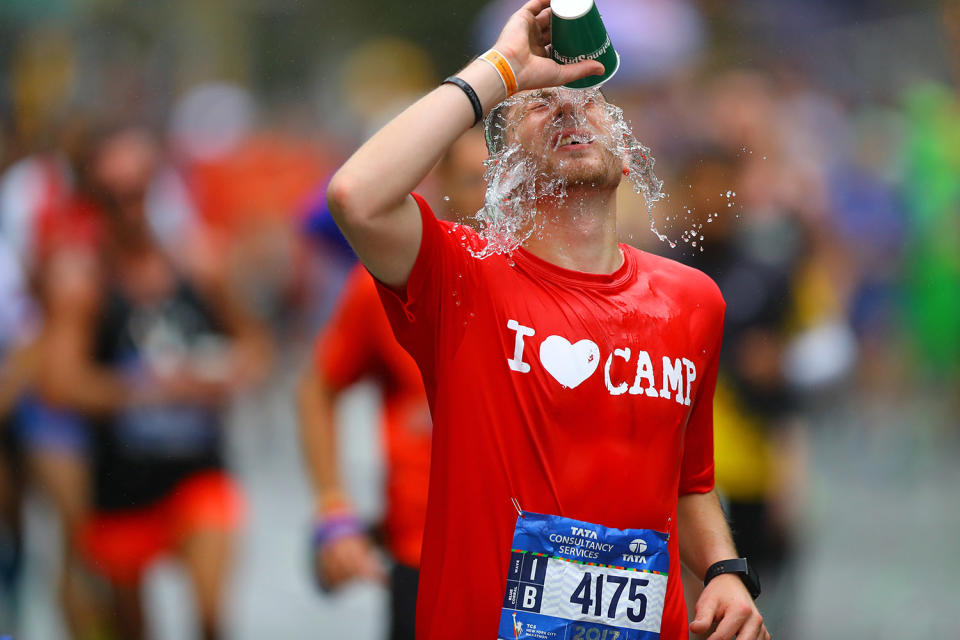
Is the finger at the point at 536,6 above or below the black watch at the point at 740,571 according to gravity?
above

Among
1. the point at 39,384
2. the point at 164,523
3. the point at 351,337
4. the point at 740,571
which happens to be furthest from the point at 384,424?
the point at 39,384

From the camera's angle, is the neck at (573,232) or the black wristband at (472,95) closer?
the black wristband at (472,95)

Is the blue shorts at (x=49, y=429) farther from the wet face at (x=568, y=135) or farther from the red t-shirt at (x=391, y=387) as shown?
the wet face at (x=568, y=135)

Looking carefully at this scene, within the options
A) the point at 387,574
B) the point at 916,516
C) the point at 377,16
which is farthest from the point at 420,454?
the point at 916,516

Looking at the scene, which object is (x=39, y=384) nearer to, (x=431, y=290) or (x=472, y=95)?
(x=431, y=290)

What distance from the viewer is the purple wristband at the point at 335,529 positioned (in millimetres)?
4215

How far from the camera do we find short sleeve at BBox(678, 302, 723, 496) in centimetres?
271

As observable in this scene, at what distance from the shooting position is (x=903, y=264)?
10906 mm

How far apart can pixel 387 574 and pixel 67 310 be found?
6.64ft

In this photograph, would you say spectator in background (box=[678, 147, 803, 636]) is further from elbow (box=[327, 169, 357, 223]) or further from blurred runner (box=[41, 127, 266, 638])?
elbow (box=[327, 169, 357, 223])

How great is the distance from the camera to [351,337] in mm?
4340

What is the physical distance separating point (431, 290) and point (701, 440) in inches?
27.6

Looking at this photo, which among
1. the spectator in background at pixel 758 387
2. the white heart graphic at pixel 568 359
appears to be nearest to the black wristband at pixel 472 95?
the white heart graphic at pixel 568 359

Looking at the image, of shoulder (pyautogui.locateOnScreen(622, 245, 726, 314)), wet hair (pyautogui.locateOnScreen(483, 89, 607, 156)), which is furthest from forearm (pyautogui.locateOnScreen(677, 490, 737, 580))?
wet hair (pyautogui.locateOnScreen(483, 89, 607, 156))
